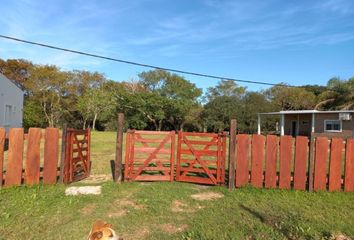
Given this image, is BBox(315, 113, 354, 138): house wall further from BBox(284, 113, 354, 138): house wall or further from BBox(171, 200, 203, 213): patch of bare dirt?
BBox(171, 200, 203, 213): patch of bare dirt

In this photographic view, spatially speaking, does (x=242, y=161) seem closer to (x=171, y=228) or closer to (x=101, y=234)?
(x=171, y=228)

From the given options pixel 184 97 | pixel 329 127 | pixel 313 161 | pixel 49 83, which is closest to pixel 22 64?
pixel 49 83

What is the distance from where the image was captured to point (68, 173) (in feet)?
24.7

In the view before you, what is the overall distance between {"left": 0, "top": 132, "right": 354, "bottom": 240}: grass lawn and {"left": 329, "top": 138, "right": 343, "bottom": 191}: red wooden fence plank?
1.12 ft

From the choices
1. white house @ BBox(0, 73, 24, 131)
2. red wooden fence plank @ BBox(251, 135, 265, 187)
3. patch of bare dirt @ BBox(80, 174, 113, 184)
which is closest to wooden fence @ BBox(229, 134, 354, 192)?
red wooden fence plank @ BBox(251, 135, 265, 187)

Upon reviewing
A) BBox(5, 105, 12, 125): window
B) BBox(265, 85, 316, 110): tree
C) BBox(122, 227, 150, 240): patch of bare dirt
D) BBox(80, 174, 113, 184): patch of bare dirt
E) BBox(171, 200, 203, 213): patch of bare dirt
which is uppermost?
BBox(265, 85, 316, 110): tree

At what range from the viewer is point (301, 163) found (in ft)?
23.6

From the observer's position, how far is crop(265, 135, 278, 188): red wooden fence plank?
7.24m

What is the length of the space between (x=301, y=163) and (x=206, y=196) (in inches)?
91.2

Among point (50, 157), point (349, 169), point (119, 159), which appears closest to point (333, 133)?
point (349, 169)

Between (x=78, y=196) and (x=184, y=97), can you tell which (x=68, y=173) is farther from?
(x=184, y=97)

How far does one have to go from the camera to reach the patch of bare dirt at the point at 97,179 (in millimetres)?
7970

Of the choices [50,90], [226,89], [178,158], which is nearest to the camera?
[178,158]

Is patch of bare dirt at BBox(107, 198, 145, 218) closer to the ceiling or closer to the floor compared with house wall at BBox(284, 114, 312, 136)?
closer to the floor
